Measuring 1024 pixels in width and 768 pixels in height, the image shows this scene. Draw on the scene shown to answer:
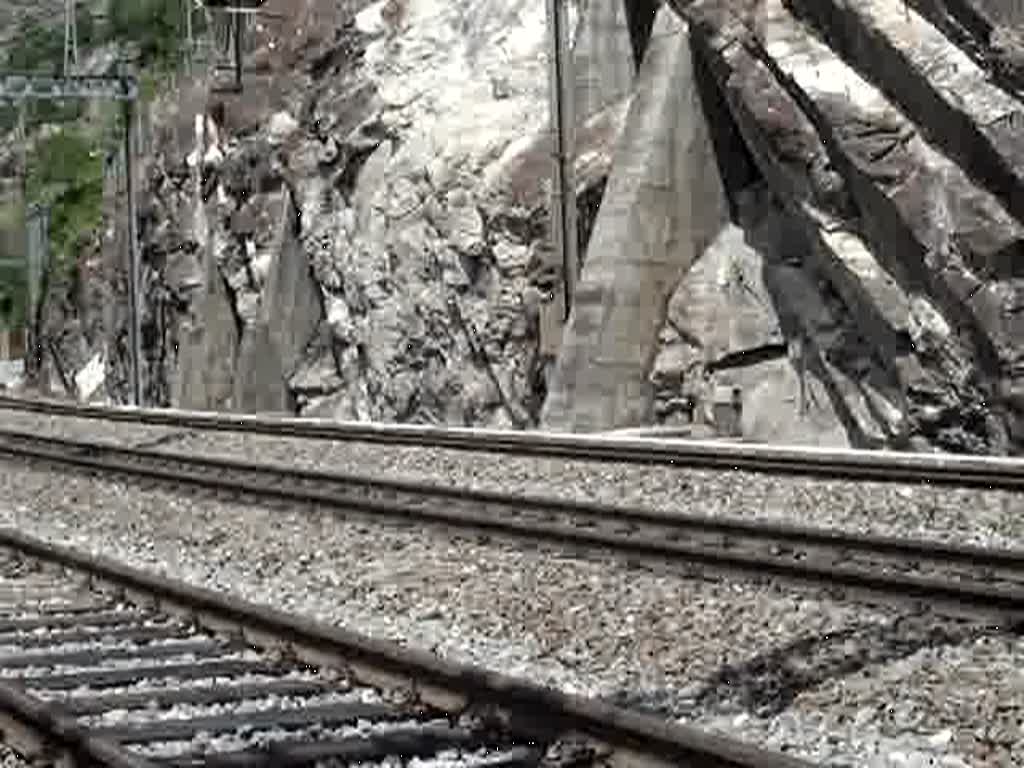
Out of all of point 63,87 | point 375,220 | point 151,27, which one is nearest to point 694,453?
point 375,220

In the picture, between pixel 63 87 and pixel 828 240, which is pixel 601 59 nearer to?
pixel 828 240

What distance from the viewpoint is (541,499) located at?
1580 cm

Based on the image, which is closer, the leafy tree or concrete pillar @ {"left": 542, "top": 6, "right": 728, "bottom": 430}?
concrete pillar @ {"left": 542, "top": 6, "right": 728, "bottom": 430}

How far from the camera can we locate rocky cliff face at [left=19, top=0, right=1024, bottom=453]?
846 inches

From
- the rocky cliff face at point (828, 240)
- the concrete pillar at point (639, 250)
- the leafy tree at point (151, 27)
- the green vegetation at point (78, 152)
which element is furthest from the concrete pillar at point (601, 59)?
the leafy tree at point (151, 27)

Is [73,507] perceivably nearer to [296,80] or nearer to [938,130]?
[938,130]

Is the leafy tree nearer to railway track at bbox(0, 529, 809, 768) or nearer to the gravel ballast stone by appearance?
the gravel ballast stone

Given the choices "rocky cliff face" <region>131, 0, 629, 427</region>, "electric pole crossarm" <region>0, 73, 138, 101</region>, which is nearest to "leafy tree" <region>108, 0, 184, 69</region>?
"rocky cliff face" <region>131, 0, 629, 427</region>

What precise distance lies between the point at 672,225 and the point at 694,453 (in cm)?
766

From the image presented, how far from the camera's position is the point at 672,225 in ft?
89.9

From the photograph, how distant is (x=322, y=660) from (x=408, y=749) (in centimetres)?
198

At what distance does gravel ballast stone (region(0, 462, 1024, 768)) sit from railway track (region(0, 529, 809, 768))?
77cm

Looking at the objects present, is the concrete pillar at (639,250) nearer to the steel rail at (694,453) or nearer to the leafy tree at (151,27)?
the steel rail at (694,453)

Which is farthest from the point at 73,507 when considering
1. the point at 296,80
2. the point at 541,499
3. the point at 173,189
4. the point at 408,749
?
the point at 173,189
